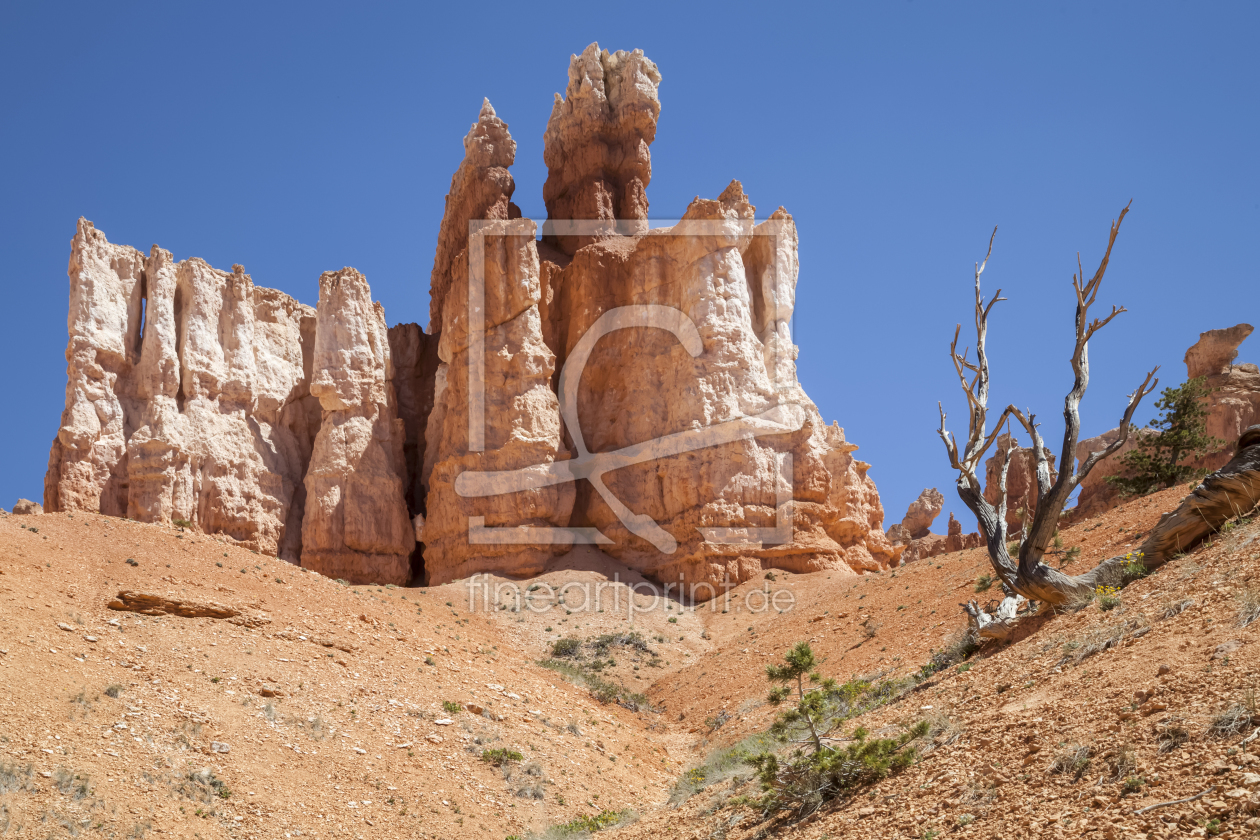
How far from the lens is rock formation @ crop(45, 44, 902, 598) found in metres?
35.6

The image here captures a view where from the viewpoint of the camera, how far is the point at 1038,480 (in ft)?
43.6

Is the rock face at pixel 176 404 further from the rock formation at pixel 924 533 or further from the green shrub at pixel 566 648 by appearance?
the rock formation at pixel 924 533

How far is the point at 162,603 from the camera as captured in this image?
18656mm

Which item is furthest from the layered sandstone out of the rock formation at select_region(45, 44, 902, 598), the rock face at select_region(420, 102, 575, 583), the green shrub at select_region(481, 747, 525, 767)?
the green shrub at select_region(481, 747, 525, 767)

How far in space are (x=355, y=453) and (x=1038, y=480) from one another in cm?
3075

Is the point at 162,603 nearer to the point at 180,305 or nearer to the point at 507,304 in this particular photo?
the point at 507,304

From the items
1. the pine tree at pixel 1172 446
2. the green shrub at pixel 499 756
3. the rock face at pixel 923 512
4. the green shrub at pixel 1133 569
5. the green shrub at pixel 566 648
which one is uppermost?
the rock face at pixel 923 512

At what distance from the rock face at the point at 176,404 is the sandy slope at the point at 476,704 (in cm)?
1339

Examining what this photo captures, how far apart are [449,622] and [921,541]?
87.7 feet

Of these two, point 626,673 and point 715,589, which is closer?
point 626,673

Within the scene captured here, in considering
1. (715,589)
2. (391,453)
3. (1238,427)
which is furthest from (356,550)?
(1238,427)

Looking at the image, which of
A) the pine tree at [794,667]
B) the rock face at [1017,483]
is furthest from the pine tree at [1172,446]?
the pine tree at [794,667]

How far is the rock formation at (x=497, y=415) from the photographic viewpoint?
117 ft

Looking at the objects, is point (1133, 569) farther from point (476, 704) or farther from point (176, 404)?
point (176, 404)
